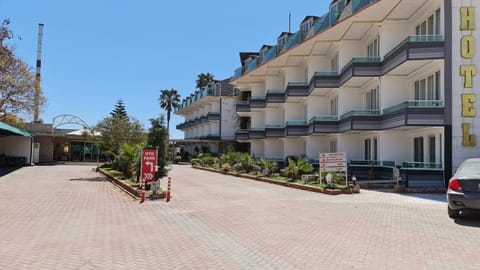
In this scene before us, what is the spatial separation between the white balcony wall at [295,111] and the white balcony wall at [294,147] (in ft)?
7.19

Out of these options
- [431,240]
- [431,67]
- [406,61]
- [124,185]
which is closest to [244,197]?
[124,185]

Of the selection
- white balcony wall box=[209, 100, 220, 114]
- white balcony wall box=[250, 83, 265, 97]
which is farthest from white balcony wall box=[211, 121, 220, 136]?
white balcony wall box=[250, 83, 265, 97]

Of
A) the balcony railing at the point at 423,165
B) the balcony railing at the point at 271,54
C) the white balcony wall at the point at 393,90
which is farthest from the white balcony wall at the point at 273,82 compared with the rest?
the balcony railing at the point at 423,165

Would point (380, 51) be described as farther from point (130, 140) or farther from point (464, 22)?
point (130, 140)

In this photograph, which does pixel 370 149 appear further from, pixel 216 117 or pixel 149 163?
pixel 216 117

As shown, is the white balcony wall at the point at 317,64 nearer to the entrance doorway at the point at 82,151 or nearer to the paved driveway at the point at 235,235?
the paved driveway at the point at 235,235

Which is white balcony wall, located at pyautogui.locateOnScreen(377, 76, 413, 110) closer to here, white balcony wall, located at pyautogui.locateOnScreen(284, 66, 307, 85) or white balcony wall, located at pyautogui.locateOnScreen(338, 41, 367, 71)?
white balcony wall, located at pyautogui.locateOnScreen(338, 41, 367, 71)

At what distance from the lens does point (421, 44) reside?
20969 mm

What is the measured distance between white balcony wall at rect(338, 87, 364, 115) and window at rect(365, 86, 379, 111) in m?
0.68

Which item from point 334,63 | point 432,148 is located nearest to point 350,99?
Answer: point 334,63

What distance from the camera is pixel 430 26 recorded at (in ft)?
74.3

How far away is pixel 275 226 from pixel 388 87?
18.3 metres

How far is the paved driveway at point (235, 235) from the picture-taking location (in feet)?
22.4

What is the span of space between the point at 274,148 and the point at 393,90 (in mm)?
22776
